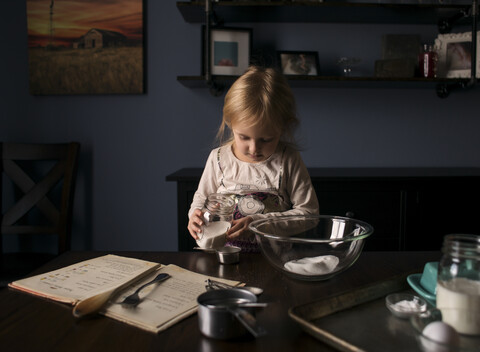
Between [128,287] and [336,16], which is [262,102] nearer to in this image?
[128,287]

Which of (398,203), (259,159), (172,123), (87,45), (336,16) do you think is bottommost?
(398,203)

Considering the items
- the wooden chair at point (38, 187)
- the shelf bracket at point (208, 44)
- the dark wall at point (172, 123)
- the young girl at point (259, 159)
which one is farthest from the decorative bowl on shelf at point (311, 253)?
the dark wall at point (172, 123)

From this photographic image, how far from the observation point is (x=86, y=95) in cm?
254

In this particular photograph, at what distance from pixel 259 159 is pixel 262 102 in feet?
0.80

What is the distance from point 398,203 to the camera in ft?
6.96

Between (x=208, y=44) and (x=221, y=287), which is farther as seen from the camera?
(x=208, y=44)

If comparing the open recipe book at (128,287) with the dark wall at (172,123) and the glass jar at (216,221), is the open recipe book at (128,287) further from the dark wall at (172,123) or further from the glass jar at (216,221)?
the dark wall at (172,123)

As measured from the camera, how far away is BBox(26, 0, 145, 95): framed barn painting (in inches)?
97.2

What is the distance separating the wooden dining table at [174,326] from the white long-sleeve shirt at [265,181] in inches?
22.1

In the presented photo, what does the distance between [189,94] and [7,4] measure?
47.5 inches

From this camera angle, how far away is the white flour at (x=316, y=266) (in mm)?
852

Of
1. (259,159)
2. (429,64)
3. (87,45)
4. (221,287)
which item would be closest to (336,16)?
(429,64)

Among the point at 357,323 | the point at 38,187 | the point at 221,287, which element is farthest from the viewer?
the point at 38,187

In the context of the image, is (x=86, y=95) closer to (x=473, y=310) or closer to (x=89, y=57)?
(x=89, y=57)
